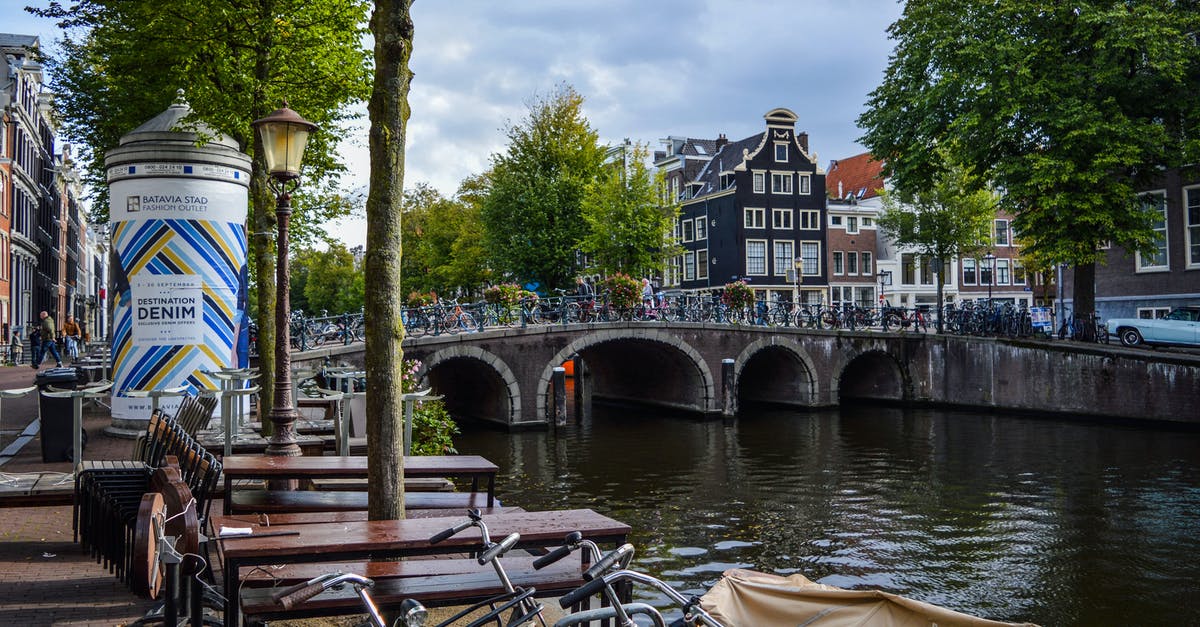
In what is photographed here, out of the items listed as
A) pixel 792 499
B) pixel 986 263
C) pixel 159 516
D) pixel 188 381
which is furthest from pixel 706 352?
pixel 986 263

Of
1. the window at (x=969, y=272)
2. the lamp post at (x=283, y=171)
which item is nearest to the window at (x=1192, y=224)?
the window at (x=969, y=272)

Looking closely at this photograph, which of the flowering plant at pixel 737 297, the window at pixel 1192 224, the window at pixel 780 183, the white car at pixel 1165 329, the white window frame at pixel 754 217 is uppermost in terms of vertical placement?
the window at pixel 780 183

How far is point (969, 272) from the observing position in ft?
175

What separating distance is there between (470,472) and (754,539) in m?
6.66

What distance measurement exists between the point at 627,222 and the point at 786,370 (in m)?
7.97

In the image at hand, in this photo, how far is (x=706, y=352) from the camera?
29797 mm

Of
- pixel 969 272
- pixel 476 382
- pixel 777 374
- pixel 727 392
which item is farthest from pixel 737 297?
pixel 969 272

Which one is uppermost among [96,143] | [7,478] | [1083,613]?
[96,143]

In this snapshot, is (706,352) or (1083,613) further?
(706,352)

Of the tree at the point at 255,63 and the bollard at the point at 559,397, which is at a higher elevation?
the tree at the point at 255,63

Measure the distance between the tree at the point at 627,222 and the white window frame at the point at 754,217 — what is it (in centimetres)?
1020

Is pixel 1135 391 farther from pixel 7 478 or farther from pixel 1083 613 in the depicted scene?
pixel 7 478

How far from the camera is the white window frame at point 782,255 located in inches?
1854

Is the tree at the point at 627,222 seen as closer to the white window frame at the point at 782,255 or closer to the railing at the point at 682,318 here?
the railing at the point at 682,318
